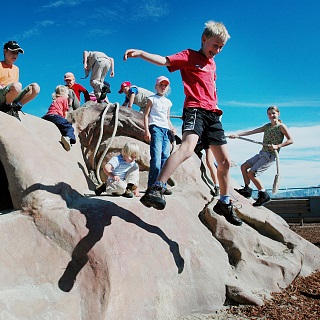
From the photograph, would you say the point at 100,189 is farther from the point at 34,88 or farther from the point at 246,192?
the point at 246,192

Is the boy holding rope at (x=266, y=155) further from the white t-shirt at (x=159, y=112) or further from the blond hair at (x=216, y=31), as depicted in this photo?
the blond hair at (x=216, y=31)

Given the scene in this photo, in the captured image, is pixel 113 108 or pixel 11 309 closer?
pixel 11 309

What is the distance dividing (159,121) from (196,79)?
46.0 inches

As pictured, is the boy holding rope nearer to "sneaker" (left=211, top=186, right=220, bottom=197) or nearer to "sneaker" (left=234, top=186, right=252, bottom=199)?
"sneaker" (left=234, top=186, right=252, bottom=199)

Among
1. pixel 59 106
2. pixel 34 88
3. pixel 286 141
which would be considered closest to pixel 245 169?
pixel 286 141

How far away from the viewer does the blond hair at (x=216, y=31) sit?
3.85 m

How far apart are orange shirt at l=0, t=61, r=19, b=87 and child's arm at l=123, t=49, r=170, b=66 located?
2.36 m

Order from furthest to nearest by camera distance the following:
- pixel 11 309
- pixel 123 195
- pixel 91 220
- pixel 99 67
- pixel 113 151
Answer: pixel 99 67
pixel 113 151
pixel 123 195
pixel 91 220
pixel 11 309

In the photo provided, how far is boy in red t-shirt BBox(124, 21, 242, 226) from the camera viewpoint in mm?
3715

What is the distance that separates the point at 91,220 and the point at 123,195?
971mm

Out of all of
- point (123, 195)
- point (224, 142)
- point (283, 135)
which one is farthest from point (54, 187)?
point (283, 135)

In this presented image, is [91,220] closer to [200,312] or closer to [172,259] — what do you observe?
[172,259]

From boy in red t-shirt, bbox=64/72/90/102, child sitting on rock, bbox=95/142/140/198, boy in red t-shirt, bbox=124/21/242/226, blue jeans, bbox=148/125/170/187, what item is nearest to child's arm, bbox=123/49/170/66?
boy in red t-shirt, bbox=124/21/242/226

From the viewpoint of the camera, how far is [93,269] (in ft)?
11.4
